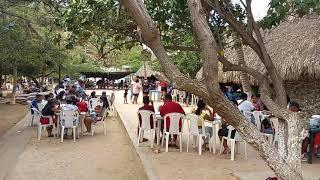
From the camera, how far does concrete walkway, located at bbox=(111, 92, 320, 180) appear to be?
9.00m

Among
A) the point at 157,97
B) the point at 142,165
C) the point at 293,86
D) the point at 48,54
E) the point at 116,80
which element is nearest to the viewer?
the point at 142,165

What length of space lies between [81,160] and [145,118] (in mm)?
1916

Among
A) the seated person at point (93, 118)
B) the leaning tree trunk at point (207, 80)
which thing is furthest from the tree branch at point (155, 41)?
the seated person at point (93, 118)

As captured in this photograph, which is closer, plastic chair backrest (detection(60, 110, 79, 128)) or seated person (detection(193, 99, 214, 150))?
seated person (detection(193, 99, 214, 150))

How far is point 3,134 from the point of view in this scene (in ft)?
56.0

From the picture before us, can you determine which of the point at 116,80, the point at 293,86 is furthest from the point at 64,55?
the point at 116,80

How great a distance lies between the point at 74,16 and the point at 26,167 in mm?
3522

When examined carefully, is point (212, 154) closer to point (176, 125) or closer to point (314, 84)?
point (176, 125)

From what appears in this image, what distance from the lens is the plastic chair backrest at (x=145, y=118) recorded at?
12516 millimetres

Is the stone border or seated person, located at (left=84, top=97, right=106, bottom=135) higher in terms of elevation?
seated person, located at (left=84, top=97, right=106, bottom=135)

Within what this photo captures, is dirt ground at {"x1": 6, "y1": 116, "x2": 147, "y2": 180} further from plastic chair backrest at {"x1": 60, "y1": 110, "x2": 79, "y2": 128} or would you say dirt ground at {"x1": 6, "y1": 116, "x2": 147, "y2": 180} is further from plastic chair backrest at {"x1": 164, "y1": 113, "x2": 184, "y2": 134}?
plastic chair backrest at {"x1": 164, "y1": 113, "x2": 184, "y2": 134}

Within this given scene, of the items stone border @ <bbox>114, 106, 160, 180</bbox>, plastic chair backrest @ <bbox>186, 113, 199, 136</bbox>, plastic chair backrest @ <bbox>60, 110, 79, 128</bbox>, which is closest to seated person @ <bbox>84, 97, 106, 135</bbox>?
plastic chair backrest @ <bbox>60, 110, 79, 128</bbox>

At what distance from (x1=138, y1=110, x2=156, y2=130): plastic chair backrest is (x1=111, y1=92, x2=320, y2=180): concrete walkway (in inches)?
23.7

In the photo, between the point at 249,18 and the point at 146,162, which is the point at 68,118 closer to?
the point at 146,162
